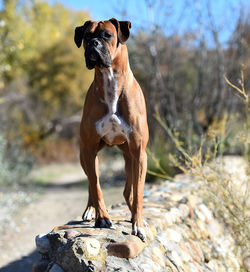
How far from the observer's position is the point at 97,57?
2123 millimetres

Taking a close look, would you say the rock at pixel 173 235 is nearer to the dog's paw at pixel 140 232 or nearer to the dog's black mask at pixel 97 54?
the dog's paw at pixel 140 232

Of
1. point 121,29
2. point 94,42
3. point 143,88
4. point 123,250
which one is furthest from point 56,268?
point 143,88

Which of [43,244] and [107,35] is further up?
[107,35]

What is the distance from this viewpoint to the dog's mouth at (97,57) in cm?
211

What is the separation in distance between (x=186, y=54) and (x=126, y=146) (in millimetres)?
14150

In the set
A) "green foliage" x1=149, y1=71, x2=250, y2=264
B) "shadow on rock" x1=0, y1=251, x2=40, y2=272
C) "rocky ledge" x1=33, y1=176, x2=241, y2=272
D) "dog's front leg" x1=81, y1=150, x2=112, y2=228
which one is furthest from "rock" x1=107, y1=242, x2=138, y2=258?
"shadow on rock" x1=0, y1=251, x2=40, y2=272

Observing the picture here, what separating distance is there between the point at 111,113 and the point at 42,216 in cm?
514

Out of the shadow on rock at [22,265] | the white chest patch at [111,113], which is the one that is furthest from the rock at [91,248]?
the shadow on rock at [22,265]

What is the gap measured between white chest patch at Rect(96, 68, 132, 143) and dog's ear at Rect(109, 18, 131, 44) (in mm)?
243

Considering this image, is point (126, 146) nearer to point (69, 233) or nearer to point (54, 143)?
point (69, 233)

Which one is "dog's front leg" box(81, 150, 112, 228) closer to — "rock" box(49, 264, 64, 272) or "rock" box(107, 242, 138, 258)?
"rock" box(107, 242, 138, 258)

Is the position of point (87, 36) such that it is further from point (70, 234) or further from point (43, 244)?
point (43, 244)

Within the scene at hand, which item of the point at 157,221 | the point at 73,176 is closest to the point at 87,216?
the point at 157,221

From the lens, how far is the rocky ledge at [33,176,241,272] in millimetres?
2293
